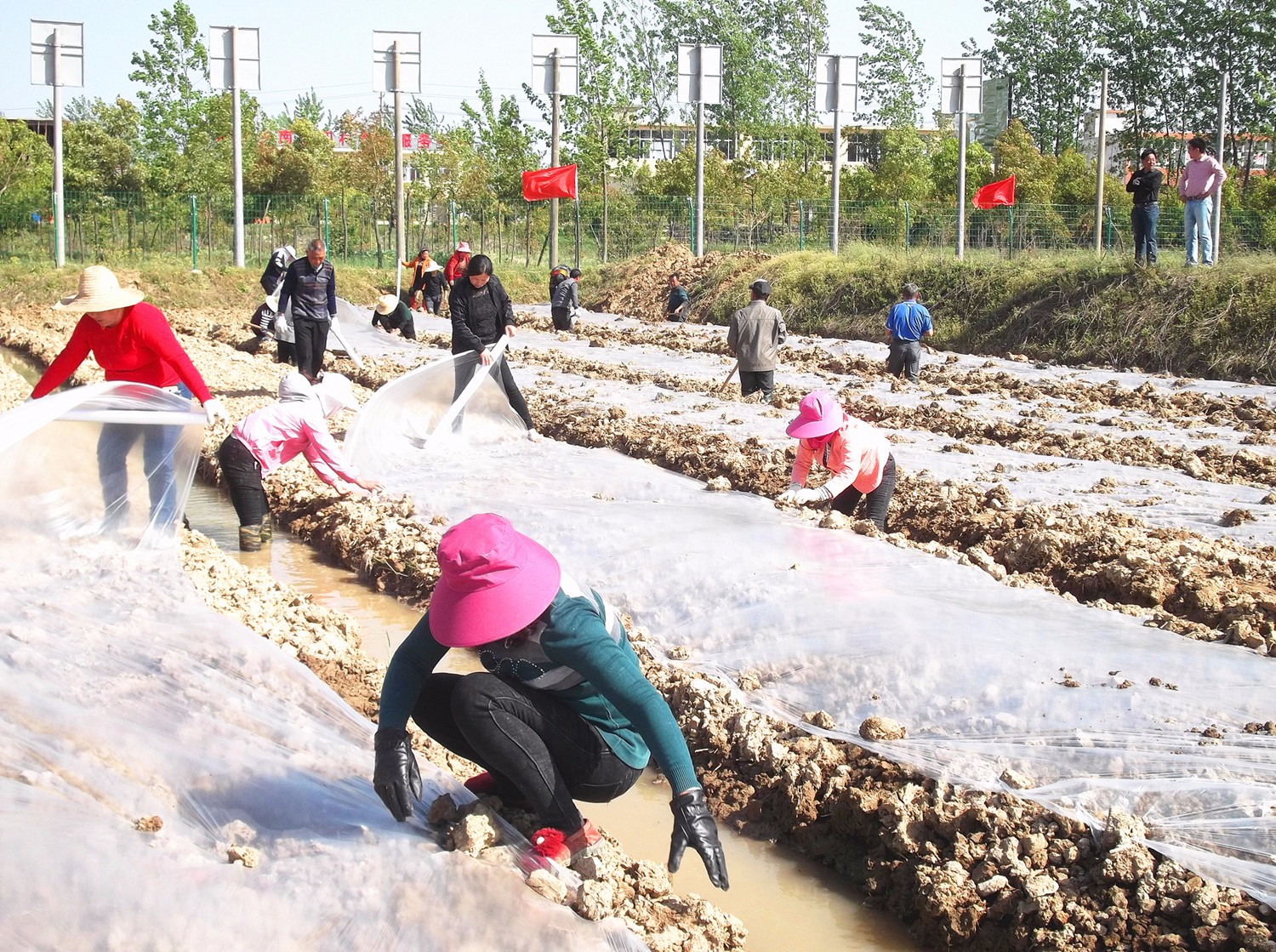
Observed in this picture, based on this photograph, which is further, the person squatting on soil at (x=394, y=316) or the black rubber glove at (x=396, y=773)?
the person squatting on soil at (x=394, y=316)

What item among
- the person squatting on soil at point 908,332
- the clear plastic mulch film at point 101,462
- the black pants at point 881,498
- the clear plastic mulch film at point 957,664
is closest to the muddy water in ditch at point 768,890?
the clear plastic mulch film at point 957,664

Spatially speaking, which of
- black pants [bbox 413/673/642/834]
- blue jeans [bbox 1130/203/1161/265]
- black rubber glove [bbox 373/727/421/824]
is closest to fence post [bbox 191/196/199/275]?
blue jeans [bbox 1130/203/1161/265]

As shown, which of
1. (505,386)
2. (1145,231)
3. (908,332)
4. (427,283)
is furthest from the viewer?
(427,283)

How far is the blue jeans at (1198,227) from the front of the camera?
47.7 feet

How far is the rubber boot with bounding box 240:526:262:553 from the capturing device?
711cm

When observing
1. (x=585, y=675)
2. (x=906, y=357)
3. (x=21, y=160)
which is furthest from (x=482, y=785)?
(x=21, y=160)

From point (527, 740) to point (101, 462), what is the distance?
2636mm

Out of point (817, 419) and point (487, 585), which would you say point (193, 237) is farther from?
point (487, 585)

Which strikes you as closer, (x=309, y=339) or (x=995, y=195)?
(x=309, y=339)

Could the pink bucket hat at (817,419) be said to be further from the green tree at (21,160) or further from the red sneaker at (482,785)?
the green tree at (21,160)

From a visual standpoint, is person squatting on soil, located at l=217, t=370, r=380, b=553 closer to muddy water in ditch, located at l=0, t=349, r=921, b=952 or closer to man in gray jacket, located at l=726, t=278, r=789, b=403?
muddy water in ditch, located at l=0, t=349, r=921, b=952

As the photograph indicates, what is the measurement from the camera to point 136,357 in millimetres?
5805

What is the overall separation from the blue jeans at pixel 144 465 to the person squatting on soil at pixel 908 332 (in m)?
8.21

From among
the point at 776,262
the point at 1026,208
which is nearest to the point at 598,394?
the point at 776,262
